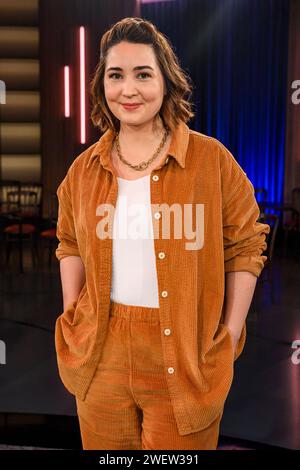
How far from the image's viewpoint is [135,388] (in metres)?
1.24

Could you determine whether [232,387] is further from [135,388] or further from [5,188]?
[5,188]

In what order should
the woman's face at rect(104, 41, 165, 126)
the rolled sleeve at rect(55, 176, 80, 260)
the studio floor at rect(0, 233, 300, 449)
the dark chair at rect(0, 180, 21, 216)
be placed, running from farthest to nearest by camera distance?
1. the dark chair at rect(0, 180, 21, 216)
2. the studio floor at rect(0, 233, 300, 449)
3. the rolled sleeve at rect(55, 176, 80, 260)
4. the woman's face at rect(104, 41, 165, 126)

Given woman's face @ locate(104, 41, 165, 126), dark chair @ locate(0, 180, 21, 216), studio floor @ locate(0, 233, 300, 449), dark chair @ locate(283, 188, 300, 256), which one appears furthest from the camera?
dark chair @ locate(0, 180, 21, 216)

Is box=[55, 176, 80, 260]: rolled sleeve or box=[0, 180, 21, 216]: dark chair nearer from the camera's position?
box=[55, 176, 80, 260]: rolled sleeve

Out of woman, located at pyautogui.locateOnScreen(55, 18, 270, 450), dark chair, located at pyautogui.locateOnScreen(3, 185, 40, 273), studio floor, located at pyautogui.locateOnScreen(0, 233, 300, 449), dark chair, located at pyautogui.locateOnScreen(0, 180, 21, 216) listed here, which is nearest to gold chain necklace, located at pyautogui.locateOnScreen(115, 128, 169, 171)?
woman, located at pyautogui.locateOnScreen(55, 18, 270, 450)

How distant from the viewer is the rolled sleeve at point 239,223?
1.27m

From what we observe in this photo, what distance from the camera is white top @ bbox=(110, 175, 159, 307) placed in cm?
123

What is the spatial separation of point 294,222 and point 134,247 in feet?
19.5

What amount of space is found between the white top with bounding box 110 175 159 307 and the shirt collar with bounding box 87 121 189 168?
0.07 m

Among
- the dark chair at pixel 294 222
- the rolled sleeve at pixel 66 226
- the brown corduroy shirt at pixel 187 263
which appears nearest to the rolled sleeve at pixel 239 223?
the brown corduroy shirt at pixel 187 263

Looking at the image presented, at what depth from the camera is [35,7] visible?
26.8 feet

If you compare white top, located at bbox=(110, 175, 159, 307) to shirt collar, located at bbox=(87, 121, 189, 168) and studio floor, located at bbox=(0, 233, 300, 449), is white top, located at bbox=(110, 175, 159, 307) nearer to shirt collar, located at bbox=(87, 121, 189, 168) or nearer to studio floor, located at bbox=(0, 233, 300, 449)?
shirt collar, located at bbox=(87, 121, 189, 168)

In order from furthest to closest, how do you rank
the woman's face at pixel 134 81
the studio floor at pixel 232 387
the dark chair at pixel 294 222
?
the dark chair at pixel 294 222, the studio floor at pixel 232 387, the woman's face at pixel 134 81

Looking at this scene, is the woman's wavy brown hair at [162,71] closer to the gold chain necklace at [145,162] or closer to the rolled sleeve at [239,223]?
the gold chain necklace at [145,162]
